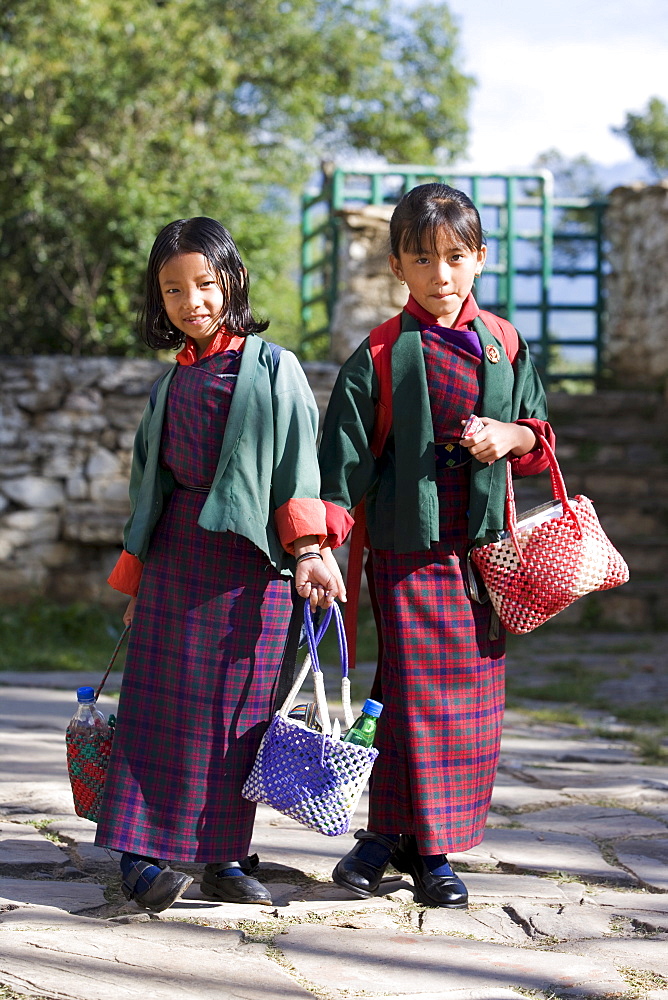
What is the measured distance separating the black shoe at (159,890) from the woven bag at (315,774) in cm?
22

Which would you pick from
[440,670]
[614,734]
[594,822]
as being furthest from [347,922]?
[614,734]

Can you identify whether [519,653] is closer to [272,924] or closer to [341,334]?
[341,334]

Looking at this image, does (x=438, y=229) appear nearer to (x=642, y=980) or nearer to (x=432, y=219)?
(x=432, y=219)

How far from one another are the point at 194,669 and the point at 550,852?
1096 millimetres

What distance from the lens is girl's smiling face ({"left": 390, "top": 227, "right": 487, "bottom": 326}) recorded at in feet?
7.86

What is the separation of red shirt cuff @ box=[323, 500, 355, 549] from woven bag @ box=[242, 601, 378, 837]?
282mm

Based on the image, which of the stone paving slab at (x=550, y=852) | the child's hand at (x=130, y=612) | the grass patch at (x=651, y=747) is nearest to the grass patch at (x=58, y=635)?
the grass patch at (x=651, y=747)

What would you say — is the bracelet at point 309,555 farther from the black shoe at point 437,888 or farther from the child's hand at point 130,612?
the black shoe at point 437,888

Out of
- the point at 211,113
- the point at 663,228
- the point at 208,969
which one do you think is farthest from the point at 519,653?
the point at 211,113

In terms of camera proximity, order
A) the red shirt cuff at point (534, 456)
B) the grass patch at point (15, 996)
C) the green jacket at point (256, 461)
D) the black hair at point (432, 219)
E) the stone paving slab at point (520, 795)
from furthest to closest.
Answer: the stone paving slab at point (520, 795), the red shirt cuff at point (534, 456), the black hair at point (432, 219), the green jacket at point (256, 461), the grass patch at point (15, 996)

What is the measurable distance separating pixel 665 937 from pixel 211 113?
1045cm

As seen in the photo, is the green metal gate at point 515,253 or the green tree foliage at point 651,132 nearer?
the green metal gate at point 515,253

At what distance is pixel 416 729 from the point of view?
2.39 metres

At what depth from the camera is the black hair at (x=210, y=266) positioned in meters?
2.37
